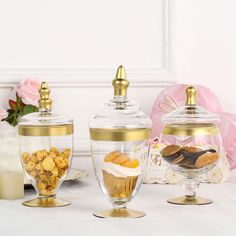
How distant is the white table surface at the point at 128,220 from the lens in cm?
136

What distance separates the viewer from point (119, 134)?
1.49m

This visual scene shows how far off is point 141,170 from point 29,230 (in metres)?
0.30

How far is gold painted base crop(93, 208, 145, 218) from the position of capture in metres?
1.50

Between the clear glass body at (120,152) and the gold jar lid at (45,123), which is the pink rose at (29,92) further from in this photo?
the clear glass body at (120,152)

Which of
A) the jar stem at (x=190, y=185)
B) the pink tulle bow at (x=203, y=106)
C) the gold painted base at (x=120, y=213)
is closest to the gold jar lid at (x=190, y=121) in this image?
the jar stem at (x=190, y=185)

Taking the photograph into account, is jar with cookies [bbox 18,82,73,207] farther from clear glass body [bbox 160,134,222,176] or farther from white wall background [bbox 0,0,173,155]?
white wall background [bbox 0,0,173,155]

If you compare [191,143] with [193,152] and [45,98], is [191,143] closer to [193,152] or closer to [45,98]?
[193,152]

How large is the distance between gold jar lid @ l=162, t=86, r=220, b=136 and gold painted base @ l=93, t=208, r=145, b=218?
25 centimetres

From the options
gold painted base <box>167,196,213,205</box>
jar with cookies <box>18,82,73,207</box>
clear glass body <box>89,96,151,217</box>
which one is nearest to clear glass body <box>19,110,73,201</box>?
jar with cookies <box>18,82,73,207</box>

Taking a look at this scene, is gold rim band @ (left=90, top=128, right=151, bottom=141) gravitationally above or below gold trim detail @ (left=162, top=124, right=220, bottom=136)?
above

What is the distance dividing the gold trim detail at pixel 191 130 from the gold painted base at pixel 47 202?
31cm

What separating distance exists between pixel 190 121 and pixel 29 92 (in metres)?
0.70

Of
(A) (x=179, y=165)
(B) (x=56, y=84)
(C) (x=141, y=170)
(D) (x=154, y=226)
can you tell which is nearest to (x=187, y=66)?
(B) (x=56, y=84)

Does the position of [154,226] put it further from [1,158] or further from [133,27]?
[133,27]
